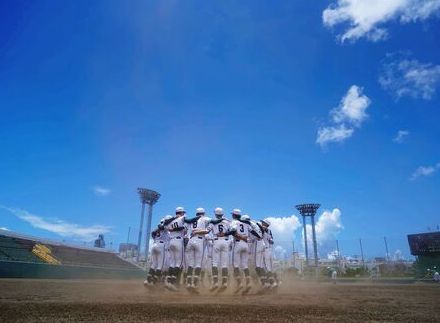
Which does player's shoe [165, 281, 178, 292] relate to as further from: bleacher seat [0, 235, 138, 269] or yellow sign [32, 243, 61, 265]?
yellow sign [32, 243, 61, 265]

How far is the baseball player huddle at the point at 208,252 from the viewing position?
9367 millimetres

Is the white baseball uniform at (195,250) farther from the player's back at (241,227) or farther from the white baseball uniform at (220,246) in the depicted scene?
the player's back at (241,227)

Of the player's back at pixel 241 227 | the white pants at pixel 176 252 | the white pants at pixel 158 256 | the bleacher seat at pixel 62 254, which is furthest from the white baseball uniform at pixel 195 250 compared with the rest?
the bleacher seat at pixel 62 254

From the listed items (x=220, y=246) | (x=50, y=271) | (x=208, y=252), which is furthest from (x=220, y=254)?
(x=50, y=271)

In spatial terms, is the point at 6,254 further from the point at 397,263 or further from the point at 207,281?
the point at 397,263

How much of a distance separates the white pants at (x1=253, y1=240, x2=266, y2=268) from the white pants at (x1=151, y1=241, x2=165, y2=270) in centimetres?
309

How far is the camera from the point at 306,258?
43.1m

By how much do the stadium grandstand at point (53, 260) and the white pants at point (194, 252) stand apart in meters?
16.2

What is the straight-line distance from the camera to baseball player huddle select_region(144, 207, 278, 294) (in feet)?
30.7

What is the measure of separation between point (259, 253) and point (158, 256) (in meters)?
3.35

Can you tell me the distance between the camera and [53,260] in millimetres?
Answer: 29359

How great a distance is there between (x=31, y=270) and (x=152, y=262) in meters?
15.0

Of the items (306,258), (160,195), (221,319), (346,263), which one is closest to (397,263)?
(346,263)

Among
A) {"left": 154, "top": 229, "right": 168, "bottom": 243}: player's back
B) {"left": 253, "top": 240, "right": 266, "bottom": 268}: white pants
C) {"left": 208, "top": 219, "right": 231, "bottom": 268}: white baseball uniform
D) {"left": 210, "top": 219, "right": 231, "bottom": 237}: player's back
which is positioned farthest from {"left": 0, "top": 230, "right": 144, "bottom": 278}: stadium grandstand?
{"left": 253, "top": 240, "right": 266, "bottom": 268}: white pants
